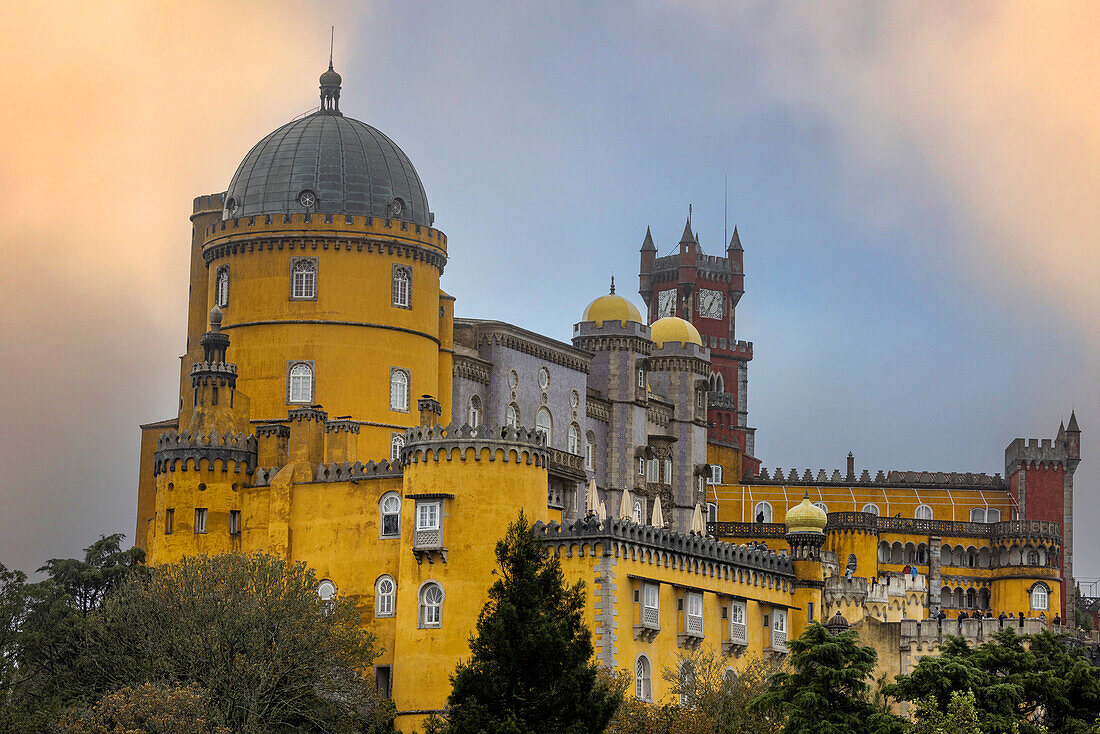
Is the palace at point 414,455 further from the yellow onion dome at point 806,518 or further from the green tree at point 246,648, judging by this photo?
the green tree at point 246,648

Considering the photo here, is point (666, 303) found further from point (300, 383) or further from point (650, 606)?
point (650, 606)

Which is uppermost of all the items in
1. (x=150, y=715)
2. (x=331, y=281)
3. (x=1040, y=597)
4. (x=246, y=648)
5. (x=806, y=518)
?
(x=331, y=281)

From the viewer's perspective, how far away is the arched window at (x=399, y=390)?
287 feet

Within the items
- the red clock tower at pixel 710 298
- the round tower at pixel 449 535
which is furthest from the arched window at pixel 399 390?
the red clock tower at pixel 710 298

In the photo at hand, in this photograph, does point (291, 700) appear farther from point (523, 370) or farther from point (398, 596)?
point (523, 370)

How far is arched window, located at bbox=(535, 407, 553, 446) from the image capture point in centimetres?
10225

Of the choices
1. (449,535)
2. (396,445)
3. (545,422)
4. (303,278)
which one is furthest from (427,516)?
(545,422)

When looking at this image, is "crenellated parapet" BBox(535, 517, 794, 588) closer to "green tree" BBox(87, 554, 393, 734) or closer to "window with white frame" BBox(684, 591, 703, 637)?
"window with white frame" BBox(684, 591, 703, 637)

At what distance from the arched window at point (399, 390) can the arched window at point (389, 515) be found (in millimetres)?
8105

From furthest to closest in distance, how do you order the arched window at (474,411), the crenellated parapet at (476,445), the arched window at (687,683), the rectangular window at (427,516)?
the arched window at (474,411) → the crenellated parapet at (476,445) → the rectangular window at (427,516) → the arched window at (687,683)

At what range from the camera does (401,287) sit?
88.6m

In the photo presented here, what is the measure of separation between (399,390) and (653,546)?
14.3 meters

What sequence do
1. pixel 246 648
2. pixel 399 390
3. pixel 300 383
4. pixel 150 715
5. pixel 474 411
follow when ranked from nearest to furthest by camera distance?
pixel 150 715 → pixel 246 648 → pixel 300 383 → pixel 399 390 → pixel 474 411

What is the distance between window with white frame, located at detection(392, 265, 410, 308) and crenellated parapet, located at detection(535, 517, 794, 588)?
14.6 meters
